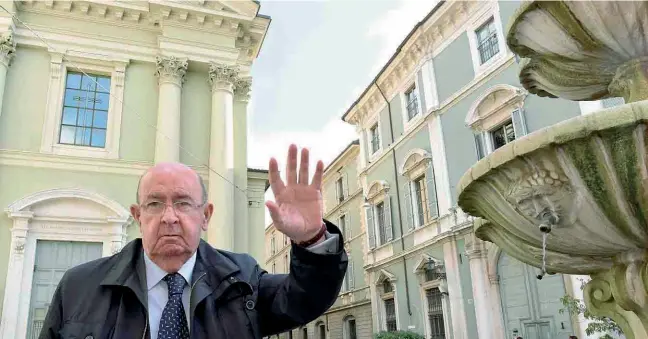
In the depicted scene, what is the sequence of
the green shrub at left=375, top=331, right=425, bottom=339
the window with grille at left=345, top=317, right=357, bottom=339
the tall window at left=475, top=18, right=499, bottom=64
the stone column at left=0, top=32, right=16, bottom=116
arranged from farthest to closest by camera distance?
the window with grille at left=345, top=317, right=357, bottom=339
the green shrub at left=375, top=331, right=425, bottom=339
the tall window at left=475, top=18, right=499, bottom=64
the stone column at left=0, top=32, right=16, bottom=116

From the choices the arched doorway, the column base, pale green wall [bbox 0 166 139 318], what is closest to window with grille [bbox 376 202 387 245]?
the arched doorway

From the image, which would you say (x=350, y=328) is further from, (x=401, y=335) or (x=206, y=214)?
(x=206, y=214)

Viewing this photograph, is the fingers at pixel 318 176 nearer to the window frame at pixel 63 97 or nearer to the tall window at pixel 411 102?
the window frame at pixel 63 97

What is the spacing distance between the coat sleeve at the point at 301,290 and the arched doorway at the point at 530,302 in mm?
12835

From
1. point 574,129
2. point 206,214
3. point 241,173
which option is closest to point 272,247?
point 241,173

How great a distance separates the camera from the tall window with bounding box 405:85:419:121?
20.2 m

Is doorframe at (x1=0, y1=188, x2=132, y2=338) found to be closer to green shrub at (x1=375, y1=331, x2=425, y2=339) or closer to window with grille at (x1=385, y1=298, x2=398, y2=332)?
green shrub at (x1=375, y1=331, x2=425, y2=339)

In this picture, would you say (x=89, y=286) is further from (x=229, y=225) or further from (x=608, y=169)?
(x=229, y=225)

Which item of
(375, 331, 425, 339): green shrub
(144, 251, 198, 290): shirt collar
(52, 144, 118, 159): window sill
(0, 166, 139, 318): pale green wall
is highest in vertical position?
(52, 144, 118, 159): window sill

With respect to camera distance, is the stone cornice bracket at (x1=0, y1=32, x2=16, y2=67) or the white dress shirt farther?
the stone cornice bracket at (x1=0, y1=32, x2=16, y2=67)

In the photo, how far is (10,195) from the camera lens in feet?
37.3

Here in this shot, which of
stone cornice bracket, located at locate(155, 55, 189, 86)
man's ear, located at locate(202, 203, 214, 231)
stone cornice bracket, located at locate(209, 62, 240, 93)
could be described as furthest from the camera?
stone cornice bracket, located at locate(209, 62, 240, 93)

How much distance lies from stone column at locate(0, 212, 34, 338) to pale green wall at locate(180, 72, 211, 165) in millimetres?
3810

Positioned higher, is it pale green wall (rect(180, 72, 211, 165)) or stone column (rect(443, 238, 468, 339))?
pale green wall (rect(180, 72, 211, 165))
